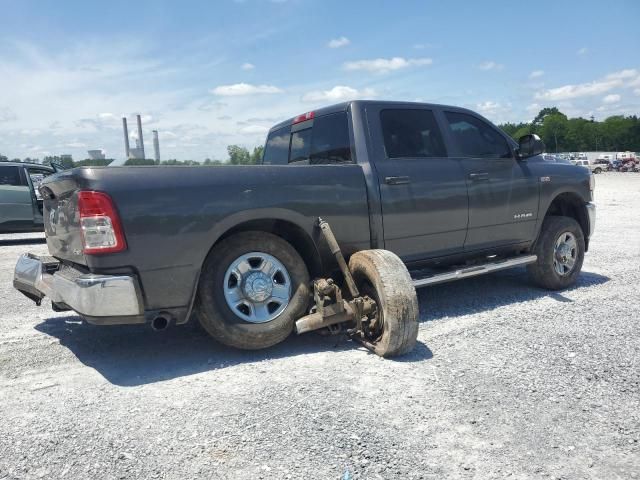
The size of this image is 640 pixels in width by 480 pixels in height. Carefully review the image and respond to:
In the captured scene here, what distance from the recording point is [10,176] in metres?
10.9

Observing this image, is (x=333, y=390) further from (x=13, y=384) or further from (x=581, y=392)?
(x=13, y=384)

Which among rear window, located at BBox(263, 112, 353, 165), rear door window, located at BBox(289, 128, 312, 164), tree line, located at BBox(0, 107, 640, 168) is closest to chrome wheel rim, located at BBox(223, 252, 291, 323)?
rear window, located at BBox(263, 112, 353, 165)

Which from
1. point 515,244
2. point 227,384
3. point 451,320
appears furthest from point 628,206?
point 227,384

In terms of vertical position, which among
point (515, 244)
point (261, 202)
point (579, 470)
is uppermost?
point (261, 202)

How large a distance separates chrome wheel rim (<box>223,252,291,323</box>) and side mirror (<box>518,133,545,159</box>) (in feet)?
10.4

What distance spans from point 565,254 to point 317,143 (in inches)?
124

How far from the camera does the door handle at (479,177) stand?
17.0 feet

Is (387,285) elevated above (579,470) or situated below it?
above

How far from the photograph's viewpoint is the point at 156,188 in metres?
3.52

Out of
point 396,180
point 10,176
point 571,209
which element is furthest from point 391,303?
point 10,176

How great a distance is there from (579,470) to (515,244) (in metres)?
3.53

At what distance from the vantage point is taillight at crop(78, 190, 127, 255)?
3.36 m

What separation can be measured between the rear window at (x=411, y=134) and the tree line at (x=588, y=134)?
11307 centimetres

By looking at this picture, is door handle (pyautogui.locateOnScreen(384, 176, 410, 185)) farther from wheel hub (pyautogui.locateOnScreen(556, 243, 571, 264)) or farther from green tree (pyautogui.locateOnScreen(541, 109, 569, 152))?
green tree (pyautogui.locateOnScreen(541, 109, 569, 152))
